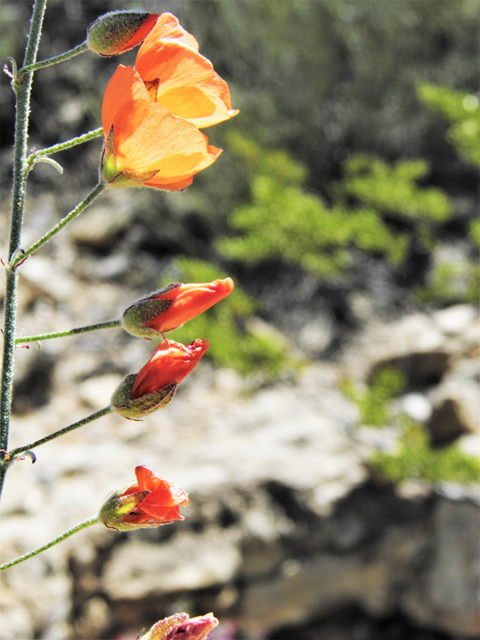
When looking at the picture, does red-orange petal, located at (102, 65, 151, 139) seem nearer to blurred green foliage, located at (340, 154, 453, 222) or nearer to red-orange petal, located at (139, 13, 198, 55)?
red-orange petal, located at (139, 13, 198, 55)

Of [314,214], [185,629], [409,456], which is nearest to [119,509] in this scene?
[185,629]

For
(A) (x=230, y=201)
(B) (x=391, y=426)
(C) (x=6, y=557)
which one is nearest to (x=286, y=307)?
(A) (x=230, y=201)

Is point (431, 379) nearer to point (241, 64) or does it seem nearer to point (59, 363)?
point (59, 363)

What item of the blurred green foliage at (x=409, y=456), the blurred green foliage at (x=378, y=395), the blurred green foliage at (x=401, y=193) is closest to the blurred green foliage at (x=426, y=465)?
the blurred green foliage at (x=409, y=456)

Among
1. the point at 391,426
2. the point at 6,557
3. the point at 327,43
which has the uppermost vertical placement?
the point at 327,43

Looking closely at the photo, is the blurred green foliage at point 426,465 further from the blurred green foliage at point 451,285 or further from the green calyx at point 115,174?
the green calyx at point 115,174

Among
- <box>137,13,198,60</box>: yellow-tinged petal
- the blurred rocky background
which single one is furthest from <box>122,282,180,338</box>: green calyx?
the blurred rocky background
